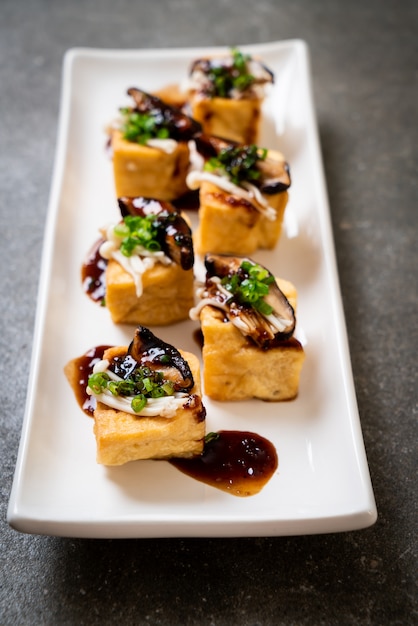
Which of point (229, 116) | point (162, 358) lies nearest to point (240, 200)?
point (229, 116)

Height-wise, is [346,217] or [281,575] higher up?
[346,217]

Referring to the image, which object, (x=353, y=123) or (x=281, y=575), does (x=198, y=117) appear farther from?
(x=281, y=575)

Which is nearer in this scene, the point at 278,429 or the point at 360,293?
the point at 278,429

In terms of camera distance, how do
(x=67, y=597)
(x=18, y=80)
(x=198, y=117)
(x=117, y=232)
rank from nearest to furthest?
(x=67, y=597) → (x=117, y=232) → (x=198, y=117) → (x=18, y=80)

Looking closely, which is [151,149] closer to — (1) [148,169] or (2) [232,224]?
Result: (1) [148,169]

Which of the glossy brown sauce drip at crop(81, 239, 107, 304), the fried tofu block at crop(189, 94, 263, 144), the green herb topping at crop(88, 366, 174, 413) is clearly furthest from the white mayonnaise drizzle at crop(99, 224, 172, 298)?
the fried tofu block at crop(189, 94, 263, 144)

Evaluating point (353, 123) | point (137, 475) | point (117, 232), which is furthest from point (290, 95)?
point (137, 475)

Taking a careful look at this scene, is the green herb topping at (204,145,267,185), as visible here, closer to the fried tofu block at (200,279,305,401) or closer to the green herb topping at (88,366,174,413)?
the fried tofu block at (200,279,305,401)

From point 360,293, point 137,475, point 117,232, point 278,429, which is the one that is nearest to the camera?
point 137,475
